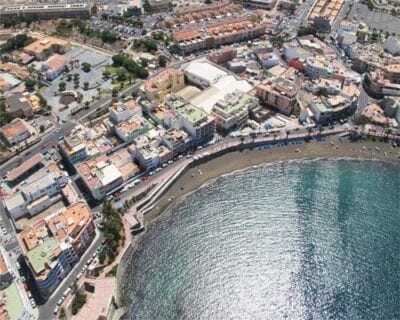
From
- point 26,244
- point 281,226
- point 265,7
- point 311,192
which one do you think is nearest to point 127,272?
point 26,244

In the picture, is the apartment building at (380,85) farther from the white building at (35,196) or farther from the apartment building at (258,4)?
the white building at (35,196)

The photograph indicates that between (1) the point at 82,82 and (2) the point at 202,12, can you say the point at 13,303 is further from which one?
(2) the point at 202,12

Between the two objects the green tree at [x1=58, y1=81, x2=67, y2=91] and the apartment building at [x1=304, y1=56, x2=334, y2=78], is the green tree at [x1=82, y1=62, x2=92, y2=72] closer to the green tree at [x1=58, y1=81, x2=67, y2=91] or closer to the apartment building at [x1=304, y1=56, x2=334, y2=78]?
the green tree at [x1=58, y1=81, x2=67, y2=91]

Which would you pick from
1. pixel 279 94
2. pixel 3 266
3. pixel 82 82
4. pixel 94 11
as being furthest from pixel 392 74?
pixel 3 266

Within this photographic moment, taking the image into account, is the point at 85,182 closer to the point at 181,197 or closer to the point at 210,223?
the point at 181,197

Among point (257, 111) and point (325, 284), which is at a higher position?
point (257, 111)

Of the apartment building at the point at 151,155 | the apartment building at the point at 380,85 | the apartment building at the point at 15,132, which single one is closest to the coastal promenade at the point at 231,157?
the apartment building at the point at 151,155

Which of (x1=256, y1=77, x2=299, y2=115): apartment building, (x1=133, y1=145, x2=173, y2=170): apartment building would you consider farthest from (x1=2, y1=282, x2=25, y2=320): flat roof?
(x1=256, y1=77, x2=299, y2=115): apartment building
